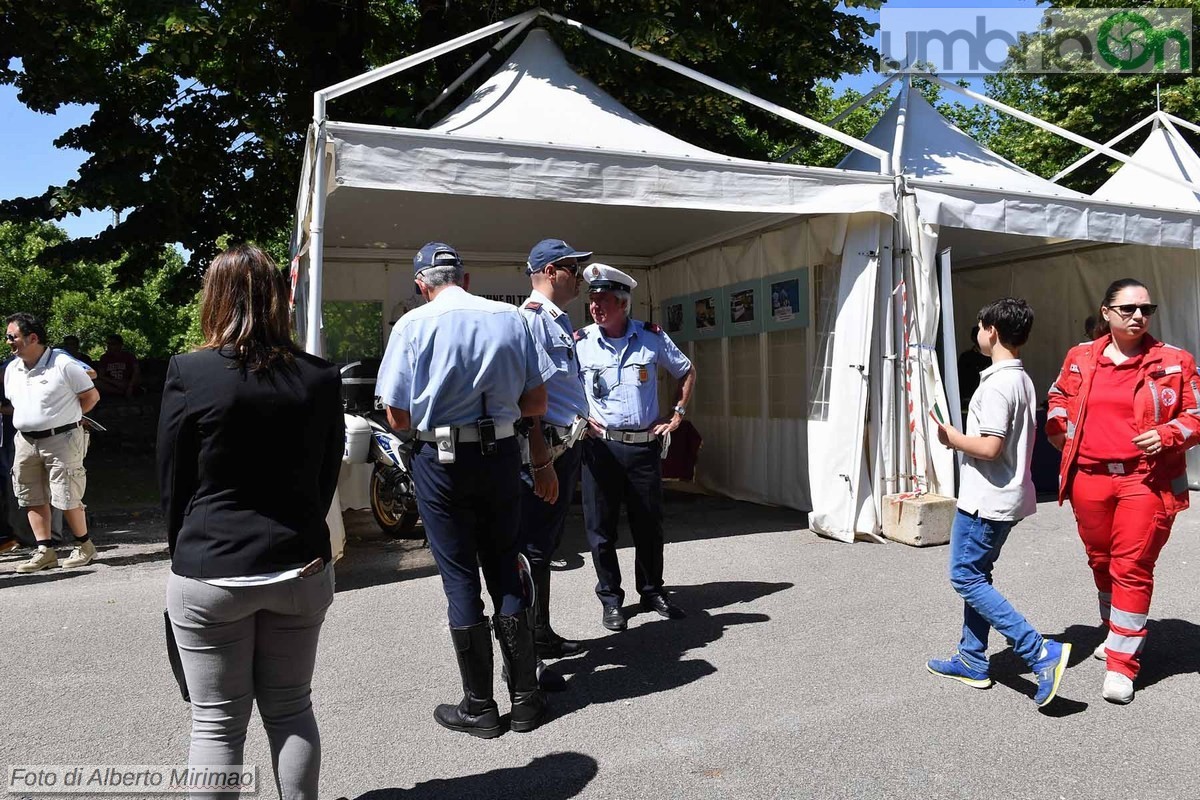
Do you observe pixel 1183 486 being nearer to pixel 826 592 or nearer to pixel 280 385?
pixel 826 592

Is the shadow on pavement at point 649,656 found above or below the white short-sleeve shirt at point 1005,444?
below

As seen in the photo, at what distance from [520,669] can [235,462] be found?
5.38 ft

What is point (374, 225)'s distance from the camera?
8.49 metres

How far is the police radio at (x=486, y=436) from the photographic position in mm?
3322

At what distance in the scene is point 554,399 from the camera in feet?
13.5

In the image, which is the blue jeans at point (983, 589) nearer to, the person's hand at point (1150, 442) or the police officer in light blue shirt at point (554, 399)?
the person's hand at point (1150, 442)

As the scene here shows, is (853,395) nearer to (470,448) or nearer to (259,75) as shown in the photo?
(470,448)

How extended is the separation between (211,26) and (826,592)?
8660 mm

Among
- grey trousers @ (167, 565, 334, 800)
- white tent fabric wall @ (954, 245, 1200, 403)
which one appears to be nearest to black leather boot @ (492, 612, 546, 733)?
grey trousers @ (167, 565, 334, 800)

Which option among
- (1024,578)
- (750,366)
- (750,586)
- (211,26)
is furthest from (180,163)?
(1024,578)

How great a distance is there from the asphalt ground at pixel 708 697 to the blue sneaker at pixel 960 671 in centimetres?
7

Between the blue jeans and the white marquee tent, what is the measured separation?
3.21m

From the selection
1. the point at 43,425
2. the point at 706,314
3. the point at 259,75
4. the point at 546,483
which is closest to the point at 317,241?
the point at 43,425

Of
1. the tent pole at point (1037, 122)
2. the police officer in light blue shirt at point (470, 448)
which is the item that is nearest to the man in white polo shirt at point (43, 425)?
the police officer in light blue shirt at point (470, 448)
